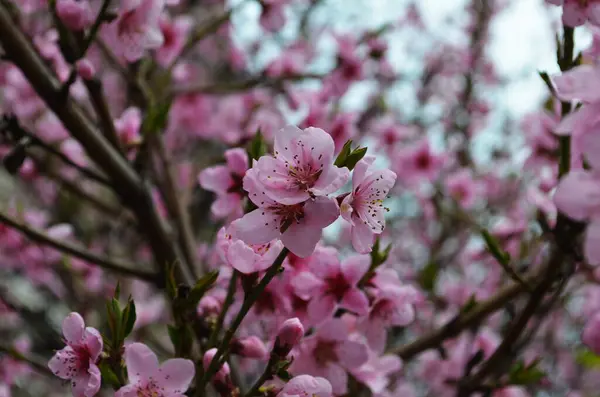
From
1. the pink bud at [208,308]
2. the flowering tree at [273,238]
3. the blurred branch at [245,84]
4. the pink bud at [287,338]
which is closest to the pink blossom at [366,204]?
the flowering tree at [273,238]

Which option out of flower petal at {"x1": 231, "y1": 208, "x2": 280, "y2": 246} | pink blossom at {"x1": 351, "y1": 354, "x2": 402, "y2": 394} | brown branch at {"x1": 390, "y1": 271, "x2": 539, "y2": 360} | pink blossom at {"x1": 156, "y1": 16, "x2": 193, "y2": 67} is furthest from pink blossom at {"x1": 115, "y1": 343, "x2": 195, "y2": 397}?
pink blossom at {"x1": 156, "y1": 16, "x2": 193, "y2": 67}

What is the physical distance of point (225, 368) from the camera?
1.14 metres

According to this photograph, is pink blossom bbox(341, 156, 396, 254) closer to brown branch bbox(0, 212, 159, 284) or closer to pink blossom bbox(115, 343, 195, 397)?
pink blossom bbox(115, 343, 195, 397)

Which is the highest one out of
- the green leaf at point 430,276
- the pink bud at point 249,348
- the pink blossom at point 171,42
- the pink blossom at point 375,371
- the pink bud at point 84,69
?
the pink bud at point 84,69

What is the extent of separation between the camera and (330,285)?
1.33 m

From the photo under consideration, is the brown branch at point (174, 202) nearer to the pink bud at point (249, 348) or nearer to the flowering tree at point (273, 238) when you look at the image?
the flowering tree at point (273, 238)

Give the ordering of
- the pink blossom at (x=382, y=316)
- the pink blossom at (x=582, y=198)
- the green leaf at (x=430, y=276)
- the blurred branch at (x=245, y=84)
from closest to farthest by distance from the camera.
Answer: the pink blossom at (x=582, y=198) → the pink blossom at (x=382, y=316) → the green leaf at (x=430, y=276) → the blurred branch at (x=245, y=84)

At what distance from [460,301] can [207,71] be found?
4.22m

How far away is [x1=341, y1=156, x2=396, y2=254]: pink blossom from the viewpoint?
1.03m

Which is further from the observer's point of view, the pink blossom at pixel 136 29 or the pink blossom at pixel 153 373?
the pink blossom at pixel 136 29

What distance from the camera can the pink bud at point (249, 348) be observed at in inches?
48.3

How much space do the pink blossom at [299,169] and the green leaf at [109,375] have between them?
0.45 m

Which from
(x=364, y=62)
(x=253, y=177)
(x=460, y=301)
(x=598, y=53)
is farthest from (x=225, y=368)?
(x=460, y=301)

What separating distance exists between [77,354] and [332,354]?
577 millimetres
